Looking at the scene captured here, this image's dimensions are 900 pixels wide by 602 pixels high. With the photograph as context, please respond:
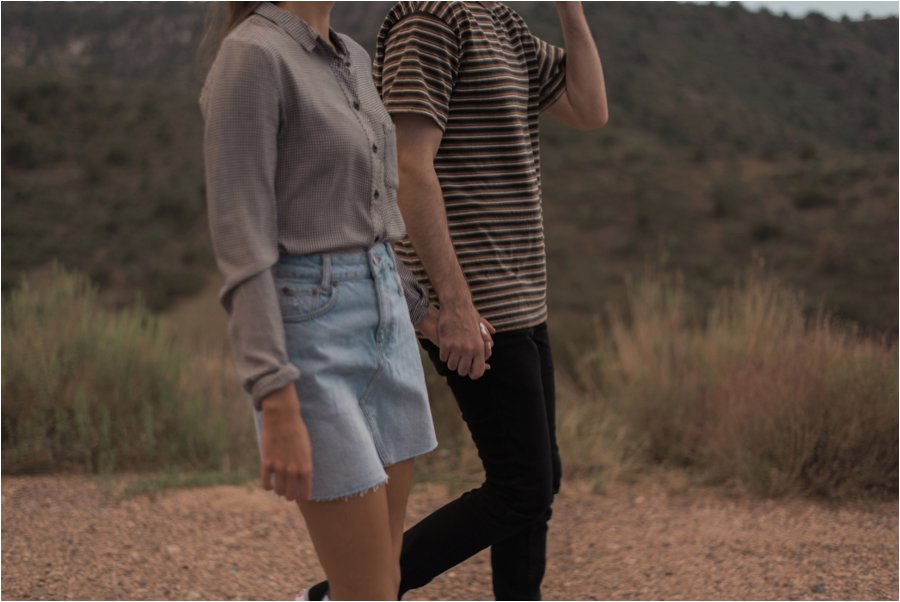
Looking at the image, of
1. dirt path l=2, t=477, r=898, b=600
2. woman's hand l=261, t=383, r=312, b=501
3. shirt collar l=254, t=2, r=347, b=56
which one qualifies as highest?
shirt collar l=254, t=2, r=347, b=56

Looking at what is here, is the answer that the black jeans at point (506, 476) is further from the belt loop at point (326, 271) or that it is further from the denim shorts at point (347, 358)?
the belt loop at point (326, 271)

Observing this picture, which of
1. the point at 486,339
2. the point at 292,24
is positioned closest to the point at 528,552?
the point at 486,339

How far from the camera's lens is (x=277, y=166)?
4.98ft

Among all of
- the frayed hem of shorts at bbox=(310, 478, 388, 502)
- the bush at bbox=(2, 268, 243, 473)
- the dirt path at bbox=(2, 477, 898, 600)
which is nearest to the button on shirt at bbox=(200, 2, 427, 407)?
the frayed hem of shorts at bbox=(310, 478, 388, 502)

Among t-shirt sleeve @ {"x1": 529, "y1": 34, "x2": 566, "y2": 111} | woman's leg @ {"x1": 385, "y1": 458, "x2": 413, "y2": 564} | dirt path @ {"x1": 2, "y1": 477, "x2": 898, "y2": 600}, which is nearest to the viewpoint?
woman's leg @ {"x1": 385, "y1": 458, "x2": 413, "y2": 564}

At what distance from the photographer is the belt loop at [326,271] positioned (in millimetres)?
1533

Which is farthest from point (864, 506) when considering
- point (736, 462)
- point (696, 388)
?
point (696, 388)

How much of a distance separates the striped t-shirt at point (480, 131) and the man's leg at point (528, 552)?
0.16 m

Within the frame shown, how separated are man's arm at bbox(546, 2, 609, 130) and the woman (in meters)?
0.78

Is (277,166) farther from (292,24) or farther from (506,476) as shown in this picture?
(506,476)

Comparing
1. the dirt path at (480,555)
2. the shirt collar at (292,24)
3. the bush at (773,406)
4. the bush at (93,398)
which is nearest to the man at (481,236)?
the shirt collar at (292,24)

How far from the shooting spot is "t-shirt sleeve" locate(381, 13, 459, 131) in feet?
6.41

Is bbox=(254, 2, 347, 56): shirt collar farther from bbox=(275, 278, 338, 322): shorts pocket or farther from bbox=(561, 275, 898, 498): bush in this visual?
bbox=(561, 275, 898, 498): bush

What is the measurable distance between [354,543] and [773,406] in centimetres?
340
